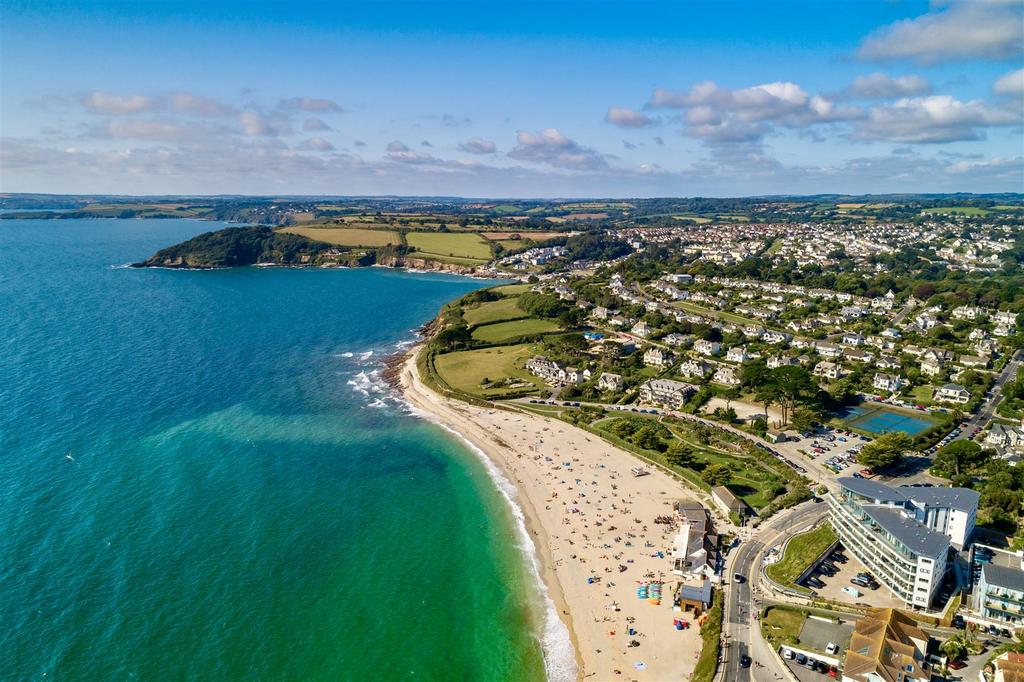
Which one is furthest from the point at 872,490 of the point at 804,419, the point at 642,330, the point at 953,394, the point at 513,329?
the point at 513,329

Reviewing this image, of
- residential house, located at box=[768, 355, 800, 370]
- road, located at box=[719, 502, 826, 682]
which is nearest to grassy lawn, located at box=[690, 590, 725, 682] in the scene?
road, located at box=[719, 502, 826, 682]

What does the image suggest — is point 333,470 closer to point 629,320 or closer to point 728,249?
point 629,320

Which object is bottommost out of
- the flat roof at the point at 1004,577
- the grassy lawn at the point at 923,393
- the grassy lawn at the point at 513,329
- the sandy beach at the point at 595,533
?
the sandy beach at the point at 595,533

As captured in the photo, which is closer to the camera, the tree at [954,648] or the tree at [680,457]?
the tree at [954,648]

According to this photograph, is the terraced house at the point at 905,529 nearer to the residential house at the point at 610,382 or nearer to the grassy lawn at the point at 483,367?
the residential house at the point at 610,382

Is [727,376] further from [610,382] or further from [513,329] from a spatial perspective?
[513,329]

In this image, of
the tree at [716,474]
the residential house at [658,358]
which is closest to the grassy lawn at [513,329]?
the residential house at [658,358]

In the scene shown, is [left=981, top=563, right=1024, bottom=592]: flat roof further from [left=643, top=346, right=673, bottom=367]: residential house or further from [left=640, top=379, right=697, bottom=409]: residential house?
[left=643, top=346, right=673, bottom=367]: residential house

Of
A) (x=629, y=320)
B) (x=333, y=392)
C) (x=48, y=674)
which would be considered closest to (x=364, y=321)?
(x=333, y=392)
